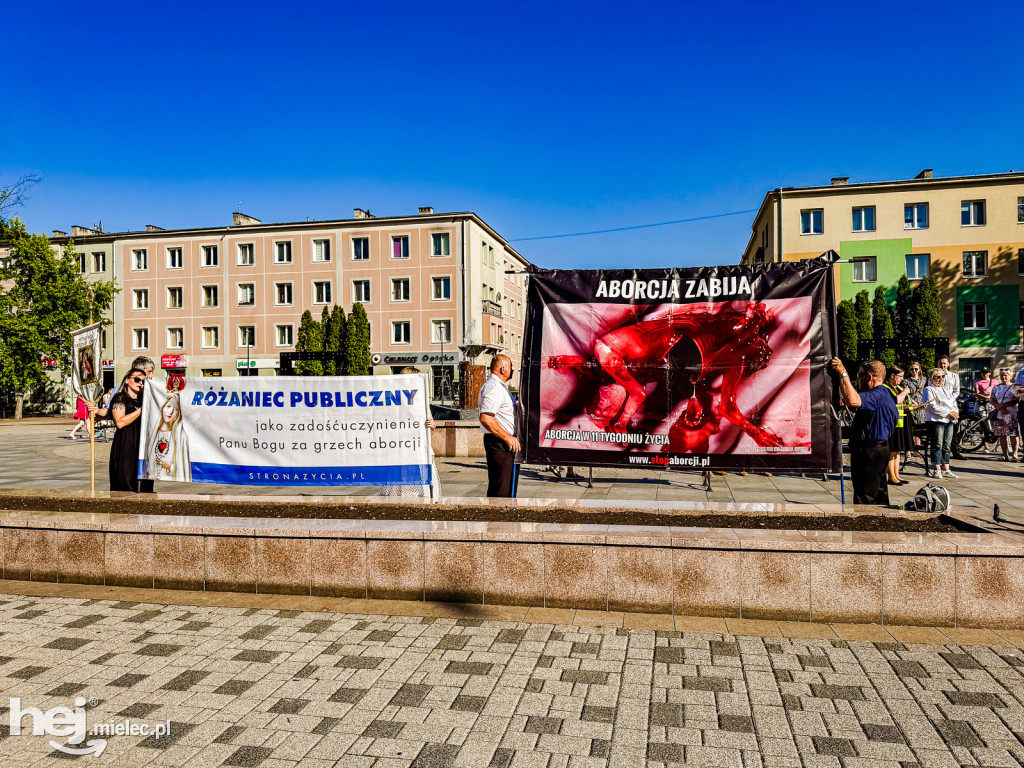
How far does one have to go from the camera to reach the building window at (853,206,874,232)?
46750 mm

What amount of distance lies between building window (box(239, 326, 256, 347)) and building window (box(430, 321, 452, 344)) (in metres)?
12.9

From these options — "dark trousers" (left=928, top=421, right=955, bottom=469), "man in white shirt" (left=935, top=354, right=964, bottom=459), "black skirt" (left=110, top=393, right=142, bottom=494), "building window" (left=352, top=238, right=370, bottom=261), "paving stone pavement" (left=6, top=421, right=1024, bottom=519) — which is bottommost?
"paving stone pavement" (left=6, top=421, right=1024, bottom=519)

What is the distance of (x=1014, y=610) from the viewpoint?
4707mm

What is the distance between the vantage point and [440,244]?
50562mm

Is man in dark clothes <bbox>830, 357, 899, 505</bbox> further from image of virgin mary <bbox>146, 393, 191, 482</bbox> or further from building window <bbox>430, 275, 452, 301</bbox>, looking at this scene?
building window <bbox>430, 275, 452, 301</bbox>

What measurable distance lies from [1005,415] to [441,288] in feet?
129

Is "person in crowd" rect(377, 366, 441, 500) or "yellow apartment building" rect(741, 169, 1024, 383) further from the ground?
"yellow apartment building" rect(741, 169, 1024, 383)

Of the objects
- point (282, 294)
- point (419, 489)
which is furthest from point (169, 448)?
point (282, 294)

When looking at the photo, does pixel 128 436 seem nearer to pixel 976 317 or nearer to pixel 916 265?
pixel 916 265

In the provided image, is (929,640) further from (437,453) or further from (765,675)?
(437,453)

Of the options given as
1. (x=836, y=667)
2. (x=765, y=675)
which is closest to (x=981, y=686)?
(x=836, y=667)

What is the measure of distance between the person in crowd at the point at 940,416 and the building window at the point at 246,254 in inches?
1899

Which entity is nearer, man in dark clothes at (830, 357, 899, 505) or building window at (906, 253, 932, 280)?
man in dark clothes at (830, 357, 899, 505)

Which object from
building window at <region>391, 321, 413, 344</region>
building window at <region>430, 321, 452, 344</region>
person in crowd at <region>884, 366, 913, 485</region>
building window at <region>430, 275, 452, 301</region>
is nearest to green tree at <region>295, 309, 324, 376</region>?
building window at <region>391, 321, 413, 344</region>
